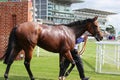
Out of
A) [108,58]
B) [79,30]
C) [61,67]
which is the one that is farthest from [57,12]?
[61,67]

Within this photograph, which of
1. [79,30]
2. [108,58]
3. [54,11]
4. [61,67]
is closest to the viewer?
[61,67]

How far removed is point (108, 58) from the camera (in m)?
13.6


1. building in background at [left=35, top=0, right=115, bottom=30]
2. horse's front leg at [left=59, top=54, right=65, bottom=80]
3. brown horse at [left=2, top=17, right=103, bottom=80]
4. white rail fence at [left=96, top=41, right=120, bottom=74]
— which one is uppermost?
brown horse at [left=2, top=17, right=103, bottom=80]

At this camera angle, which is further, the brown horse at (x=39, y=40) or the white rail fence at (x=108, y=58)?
the white rail fence at (x=108, y=58)

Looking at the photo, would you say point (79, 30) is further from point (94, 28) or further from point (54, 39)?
point (54, 39)

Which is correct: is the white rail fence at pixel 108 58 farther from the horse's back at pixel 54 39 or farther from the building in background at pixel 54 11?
the building in background at pixel 54 11

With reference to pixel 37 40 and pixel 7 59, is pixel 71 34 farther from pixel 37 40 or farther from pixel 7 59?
pixel 7 59

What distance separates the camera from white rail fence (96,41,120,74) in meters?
11.7

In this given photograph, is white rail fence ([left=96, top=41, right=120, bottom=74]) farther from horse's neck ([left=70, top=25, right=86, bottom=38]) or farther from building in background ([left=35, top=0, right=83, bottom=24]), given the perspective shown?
building in background ([left=35, top=0, right=83, bottom=24])

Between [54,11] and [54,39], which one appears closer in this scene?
[54,39]

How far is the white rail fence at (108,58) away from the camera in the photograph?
11.7 meters

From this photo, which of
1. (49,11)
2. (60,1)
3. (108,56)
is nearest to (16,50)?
(108,56)

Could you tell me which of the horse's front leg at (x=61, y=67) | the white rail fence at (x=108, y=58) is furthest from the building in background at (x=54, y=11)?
the horse's front leg at (x=61, y=67)

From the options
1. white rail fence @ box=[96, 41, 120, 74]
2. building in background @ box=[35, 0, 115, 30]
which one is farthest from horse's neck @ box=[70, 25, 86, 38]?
building in background @ box=[35, 0, 115, 30]
